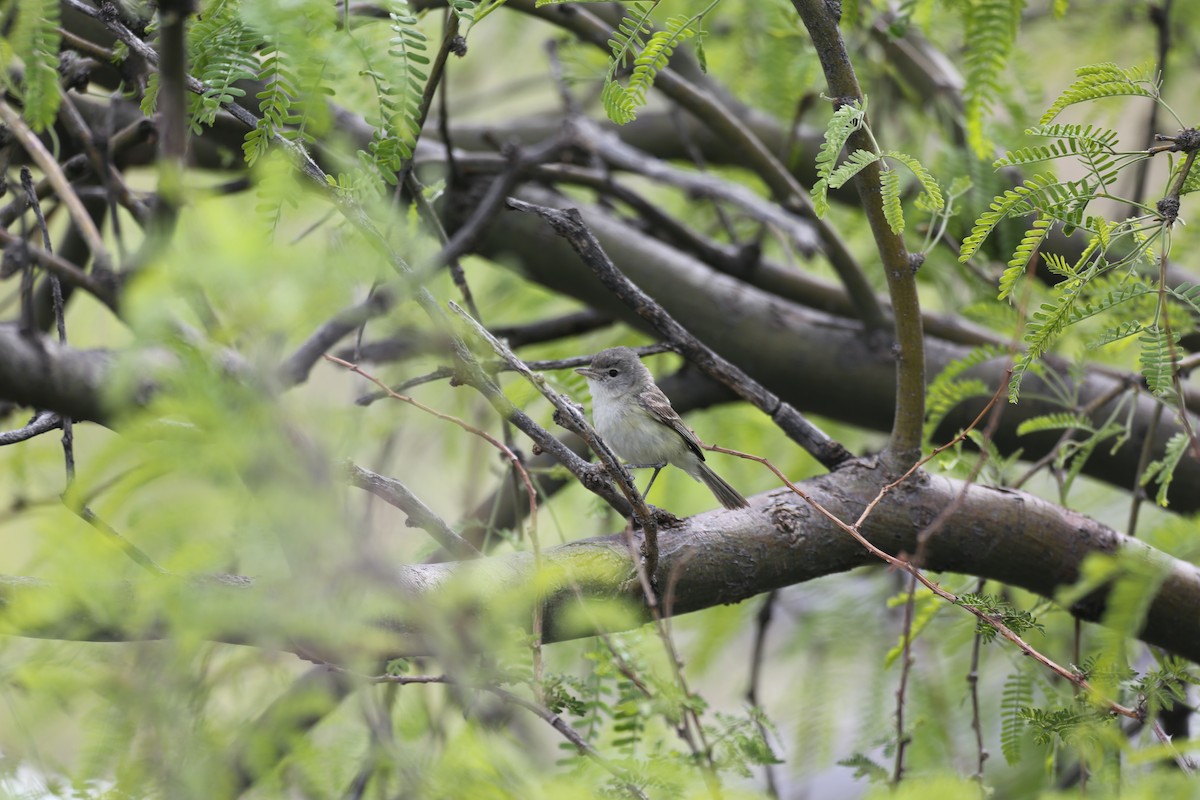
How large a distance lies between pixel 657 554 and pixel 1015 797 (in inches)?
95.3

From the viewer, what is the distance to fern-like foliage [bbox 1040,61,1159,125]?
7.18 ft

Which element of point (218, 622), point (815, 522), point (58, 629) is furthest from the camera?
point (815, 522)

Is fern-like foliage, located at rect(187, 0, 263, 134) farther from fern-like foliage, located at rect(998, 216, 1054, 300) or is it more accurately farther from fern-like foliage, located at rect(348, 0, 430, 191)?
fern-like foliage, located at rect(998, 216, 1054, 300)

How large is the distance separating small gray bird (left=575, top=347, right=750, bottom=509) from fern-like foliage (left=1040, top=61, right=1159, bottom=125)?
2.17 metres

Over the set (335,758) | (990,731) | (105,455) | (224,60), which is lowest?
(990,731)

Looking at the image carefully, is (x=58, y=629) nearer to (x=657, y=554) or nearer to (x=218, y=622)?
(x=218, y=622)

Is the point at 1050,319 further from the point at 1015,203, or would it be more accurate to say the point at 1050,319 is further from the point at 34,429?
the point at 34,429

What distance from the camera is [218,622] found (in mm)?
1460

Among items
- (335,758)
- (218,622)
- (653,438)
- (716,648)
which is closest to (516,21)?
(653,438)

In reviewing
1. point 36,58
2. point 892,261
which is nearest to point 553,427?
point 892,261

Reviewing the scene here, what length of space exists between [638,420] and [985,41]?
2.00 metres

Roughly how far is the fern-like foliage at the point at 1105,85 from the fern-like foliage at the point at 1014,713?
155cm

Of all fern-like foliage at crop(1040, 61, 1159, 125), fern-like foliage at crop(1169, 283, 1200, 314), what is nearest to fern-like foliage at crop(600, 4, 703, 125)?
fern-like foliage at crop(1040, 61, 1159, 125)

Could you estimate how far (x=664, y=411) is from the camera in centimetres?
411
